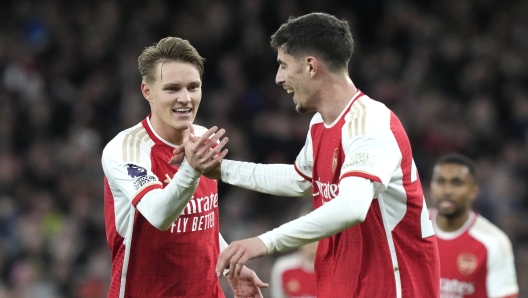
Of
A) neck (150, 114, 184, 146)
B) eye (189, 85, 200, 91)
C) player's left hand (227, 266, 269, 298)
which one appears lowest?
player's left hand (227, 266, 269, 298)

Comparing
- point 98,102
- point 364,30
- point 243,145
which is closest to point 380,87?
point 364,30

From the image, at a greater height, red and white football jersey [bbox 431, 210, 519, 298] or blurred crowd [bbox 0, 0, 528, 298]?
blurred crowd [bbox 0, 0, 528, 298]

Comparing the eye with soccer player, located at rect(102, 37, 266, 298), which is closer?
soccer player, located at rect(102, 37, 266, 298)

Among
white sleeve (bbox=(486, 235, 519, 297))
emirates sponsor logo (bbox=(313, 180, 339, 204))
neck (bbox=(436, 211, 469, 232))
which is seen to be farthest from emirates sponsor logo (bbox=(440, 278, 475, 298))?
emirates sponsor logo (bbox=(313, 180, 339, 204))

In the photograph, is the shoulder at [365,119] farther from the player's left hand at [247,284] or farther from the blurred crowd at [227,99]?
the blurred crowd at [227,99]

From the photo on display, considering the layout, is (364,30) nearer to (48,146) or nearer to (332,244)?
(48,146)

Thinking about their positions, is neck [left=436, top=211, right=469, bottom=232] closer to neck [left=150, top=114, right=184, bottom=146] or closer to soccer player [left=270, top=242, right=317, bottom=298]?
soccer player [left=270, top=242, right=317, bottom=298]

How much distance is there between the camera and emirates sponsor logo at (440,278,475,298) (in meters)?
7.14

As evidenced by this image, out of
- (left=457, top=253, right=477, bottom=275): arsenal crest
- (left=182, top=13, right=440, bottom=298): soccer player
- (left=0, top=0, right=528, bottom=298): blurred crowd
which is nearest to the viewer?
(left=182, top=13, right=440, bottom=298): soccer player

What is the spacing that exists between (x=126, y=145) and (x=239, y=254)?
1345mm

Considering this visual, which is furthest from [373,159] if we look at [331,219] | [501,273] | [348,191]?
[501,273]

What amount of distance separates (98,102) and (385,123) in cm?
908

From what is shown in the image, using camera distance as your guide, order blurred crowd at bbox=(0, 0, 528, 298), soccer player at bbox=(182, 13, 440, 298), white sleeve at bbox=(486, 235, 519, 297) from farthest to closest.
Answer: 1. blurred crowd at bbox=(0, 0, 528, 298)
2. white sleeve at bbox=(486, 235, 519, 297)
3. soccer player at bbox=(182, 13, 440, 298)

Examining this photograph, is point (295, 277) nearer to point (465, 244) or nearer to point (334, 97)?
point (465, 244)
